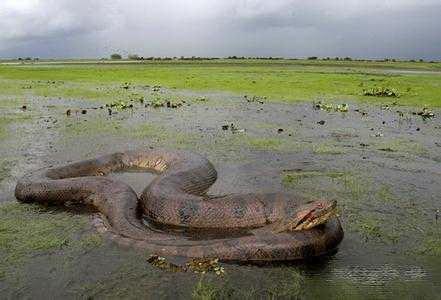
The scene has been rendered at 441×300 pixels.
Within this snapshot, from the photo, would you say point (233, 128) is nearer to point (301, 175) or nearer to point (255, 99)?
point (301, 175)

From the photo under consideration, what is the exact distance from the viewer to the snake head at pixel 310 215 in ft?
28.5

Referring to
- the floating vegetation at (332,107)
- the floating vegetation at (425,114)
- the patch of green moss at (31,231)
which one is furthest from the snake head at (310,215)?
the floating vegetation at (332,107)

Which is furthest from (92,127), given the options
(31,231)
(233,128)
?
(31,231)

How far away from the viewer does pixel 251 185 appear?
41.8ft

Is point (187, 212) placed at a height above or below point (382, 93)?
above

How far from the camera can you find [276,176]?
533 inches

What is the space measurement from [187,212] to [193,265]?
223 centimetres

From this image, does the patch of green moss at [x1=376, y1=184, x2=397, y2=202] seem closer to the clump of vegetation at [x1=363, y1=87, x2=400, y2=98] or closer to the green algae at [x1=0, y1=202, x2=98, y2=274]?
the green algae at [x1=0, y1=202, x2=98, y2=274]

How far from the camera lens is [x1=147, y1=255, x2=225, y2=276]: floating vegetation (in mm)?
7949

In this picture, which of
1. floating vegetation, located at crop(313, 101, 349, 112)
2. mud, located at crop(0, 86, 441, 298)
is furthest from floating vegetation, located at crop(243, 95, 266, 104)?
floating vegetation, located at crop(313, 101, 349, 112)

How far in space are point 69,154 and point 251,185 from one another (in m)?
6.37

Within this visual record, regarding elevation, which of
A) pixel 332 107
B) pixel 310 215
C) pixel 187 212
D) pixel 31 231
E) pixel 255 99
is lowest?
pixel 255 99

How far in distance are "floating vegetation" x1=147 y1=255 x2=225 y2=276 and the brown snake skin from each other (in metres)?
0.16

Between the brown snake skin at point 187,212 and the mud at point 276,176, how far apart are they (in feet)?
1.10
